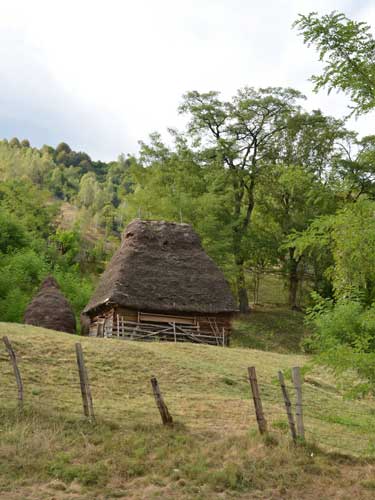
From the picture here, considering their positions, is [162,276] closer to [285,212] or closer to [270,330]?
[270,330]

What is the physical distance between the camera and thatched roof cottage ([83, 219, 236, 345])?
84.0 feet

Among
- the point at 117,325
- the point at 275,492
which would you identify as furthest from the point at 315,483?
the point at 117,325

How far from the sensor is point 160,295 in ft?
85.4

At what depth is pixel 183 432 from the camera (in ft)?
36.5

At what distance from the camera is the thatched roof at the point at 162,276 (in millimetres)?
Answer: 25719

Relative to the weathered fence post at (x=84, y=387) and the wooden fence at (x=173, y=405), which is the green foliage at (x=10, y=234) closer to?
the wooden fence at (x=173, y=405)

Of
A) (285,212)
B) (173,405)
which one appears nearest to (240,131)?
(285,212)

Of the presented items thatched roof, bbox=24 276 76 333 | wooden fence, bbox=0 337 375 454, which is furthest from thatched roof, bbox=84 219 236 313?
wooden fence, bbox=0 337 375 454

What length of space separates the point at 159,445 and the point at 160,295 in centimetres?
1566

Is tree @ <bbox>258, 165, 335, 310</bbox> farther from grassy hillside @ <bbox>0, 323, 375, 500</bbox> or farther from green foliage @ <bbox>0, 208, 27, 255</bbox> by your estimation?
grassy hillside @ <bbox>0, 323, 375, 500</bbox>

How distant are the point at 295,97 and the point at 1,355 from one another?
29.9m

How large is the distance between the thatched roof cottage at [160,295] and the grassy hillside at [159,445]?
9317 millimetres

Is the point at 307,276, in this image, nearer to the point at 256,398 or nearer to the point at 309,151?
the point at 309,151

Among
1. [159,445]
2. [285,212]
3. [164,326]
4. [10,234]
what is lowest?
[159,445]
